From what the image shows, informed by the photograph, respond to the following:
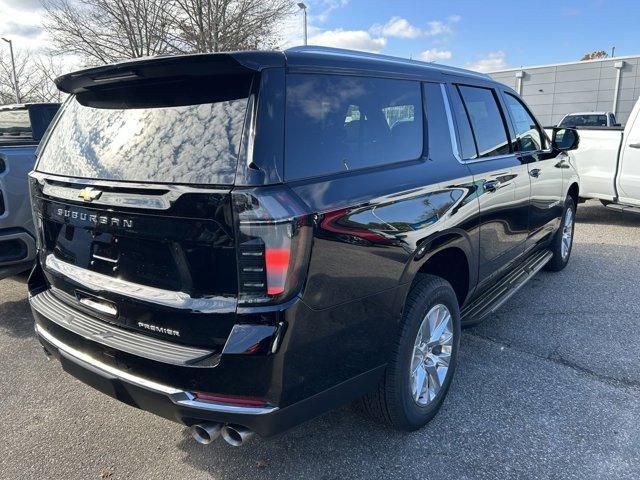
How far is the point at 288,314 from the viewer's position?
188cm

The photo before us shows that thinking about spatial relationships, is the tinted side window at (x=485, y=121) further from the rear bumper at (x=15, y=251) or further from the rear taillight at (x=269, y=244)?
the rear bumper at (x=15, y=251)

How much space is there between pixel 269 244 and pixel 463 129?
1919 mm

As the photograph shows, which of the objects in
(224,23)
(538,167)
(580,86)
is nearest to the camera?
(538,167)

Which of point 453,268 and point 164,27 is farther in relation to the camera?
point 164,27

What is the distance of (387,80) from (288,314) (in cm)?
147

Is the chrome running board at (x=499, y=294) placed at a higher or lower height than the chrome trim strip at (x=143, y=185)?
lower

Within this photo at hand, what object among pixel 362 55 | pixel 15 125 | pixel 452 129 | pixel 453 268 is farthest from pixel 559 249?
pixel 15 125

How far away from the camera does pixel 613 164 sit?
764 cm

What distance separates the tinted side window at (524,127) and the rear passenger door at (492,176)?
0.86ft

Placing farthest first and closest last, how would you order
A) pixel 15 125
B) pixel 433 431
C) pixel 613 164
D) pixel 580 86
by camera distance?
pixel 580 86, pixel 613 164, pixel 15 125, pixel 433 431

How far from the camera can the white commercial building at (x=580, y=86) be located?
79.1 feet

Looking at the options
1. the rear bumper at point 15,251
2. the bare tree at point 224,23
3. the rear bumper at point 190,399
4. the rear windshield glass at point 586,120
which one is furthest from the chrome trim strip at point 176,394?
the rear windshield glass at point 586,120

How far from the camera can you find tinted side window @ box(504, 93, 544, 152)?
162 inches

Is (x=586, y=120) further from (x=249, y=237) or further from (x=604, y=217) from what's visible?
(x=249, y=237)
